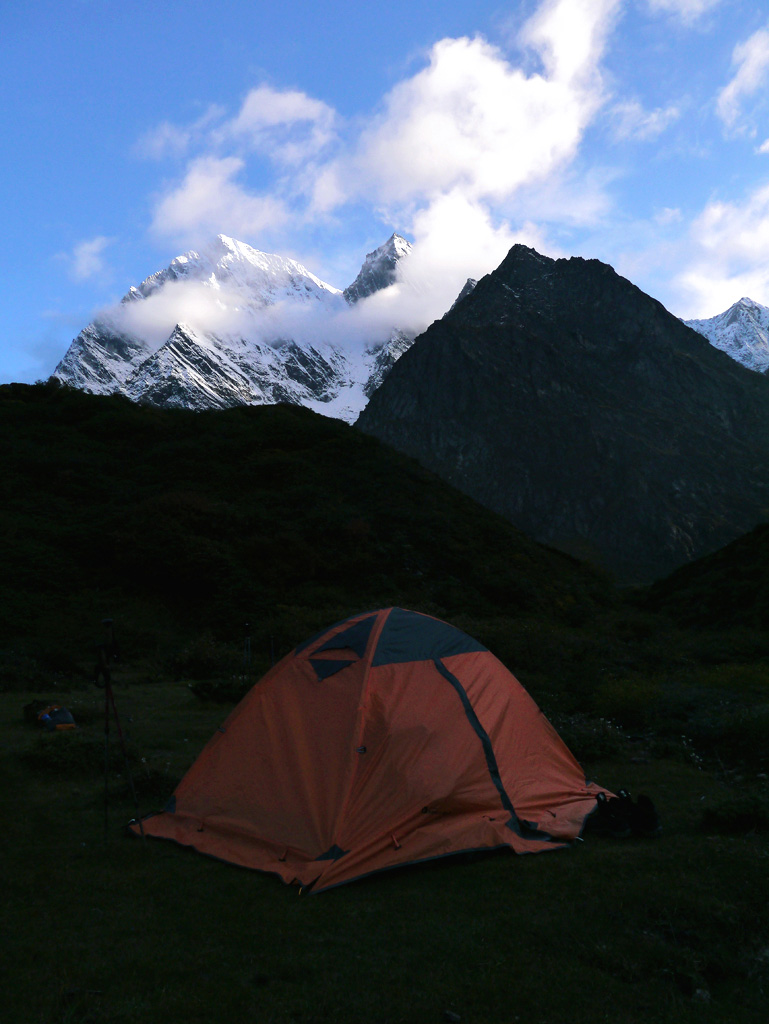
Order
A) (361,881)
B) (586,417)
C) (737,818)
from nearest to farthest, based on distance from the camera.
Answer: (361,881) < (737,818) < (586,417)

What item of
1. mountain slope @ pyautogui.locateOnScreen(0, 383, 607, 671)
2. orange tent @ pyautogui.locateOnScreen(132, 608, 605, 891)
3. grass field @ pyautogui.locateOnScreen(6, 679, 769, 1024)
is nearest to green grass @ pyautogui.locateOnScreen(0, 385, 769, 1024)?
grass field @ pyautogui.locateOnScreen(6, 679, 769, 1024)

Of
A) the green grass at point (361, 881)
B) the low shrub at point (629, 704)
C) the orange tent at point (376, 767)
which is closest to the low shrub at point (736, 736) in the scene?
the green grass at point (361, 881)

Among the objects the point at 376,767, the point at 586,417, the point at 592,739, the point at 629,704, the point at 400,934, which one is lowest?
the point at 400,934

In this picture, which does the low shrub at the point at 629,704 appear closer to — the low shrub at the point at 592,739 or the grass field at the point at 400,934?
the low shrub at the point at 592,739

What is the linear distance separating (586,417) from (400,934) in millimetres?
129884

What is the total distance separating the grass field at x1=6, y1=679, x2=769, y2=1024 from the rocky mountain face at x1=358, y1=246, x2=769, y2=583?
93952mm

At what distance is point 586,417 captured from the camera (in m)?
128

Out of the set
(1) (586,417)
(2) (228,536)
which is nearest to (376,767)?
(2) (228,536)

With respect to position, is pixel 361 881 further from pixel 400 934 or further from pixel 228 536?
pixel 228 536

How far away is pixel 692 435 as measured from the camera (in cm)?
12925

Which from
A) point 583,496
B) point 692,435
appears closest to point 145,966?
point 583,496

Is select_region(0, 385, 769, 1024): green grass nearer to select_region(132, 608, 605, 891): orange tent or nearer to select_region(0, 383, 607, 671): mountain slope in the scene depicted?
select_region(0, 383, 607, 671): mountain slope

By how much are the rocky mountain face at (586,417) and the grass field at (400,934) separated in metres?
94.0

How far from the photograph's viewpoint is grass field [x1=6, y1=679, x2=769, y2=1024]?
4578 millimetres
